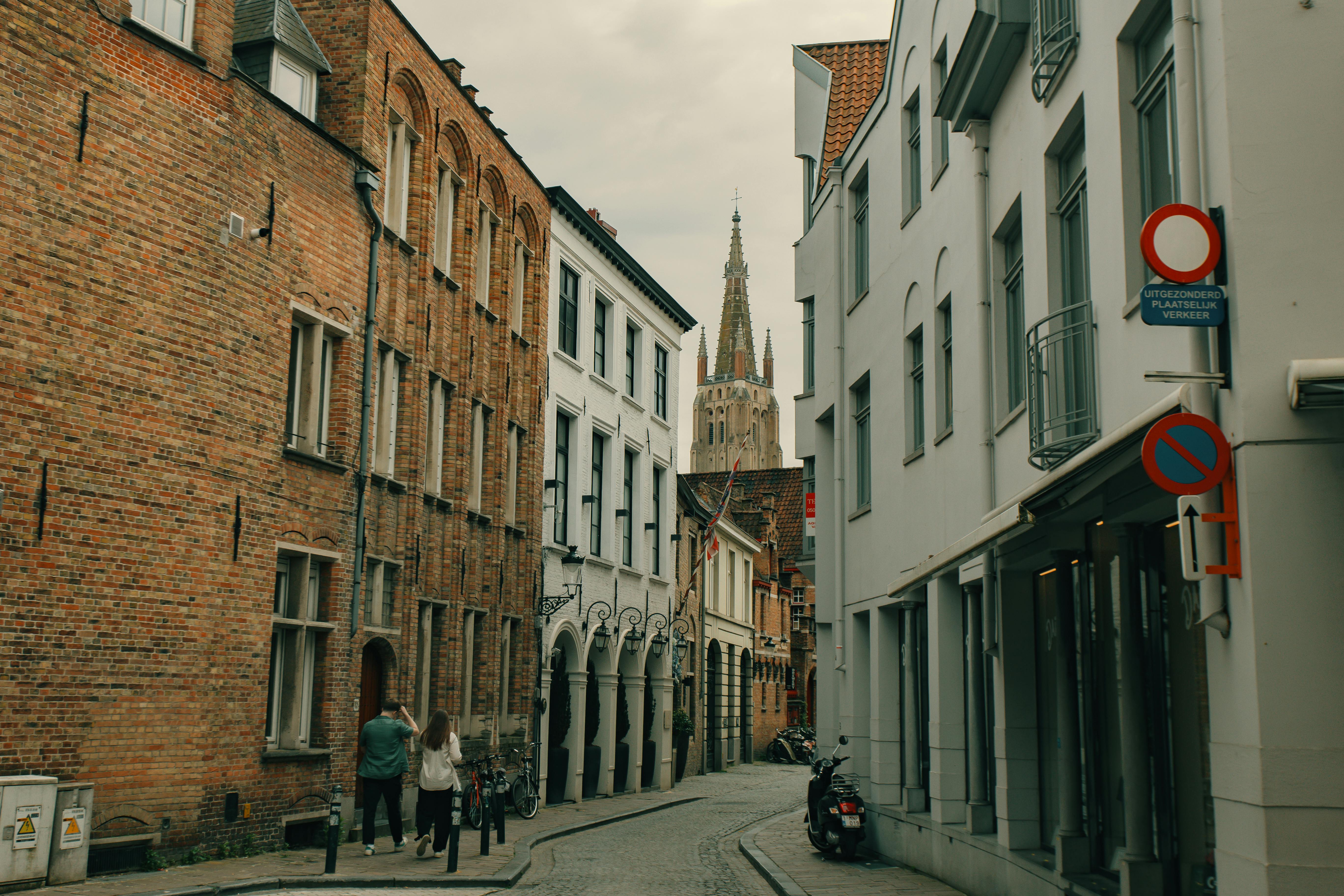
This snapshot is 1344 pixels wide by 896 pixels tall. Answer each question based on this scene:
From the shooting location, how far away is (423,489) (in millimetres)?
18500

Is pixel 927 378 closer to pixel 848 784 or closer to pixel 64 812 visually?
pixel 848 784

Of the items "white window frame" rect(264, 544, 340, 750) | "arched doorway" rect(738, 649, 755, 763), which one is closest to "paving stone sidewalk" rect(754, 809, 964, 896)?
"white window frame" rect(264, 544, 340, 750)

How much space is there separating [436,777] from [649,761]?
56.3ft

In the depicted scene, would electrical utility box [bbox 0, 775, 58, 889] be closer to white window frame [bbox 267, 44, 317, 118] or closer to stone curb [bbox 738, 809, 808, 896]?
stone curb [bbox 738, 809, 808, 896]

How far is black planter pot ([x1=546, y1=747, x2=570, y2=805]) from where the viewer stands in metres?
24.7

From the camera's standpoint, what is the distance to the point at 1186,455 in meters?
6.20

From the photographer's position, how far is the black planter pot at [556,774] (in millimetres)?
24719

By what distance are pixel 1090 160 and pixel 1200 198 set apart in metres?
2.17

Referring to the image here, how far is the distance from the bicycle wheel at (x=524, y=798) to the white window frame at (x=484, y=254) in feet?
26.2

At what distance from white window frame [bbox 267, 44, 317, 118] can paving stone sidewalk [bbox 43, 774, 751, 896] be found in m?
9.06

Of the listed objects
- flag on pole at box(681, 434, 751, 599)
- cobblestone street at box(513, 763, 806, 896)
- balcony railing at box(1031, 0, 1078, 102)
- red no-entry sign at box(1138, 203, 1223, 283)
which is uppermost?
balcony railing at box(1031, 0, 1078, 102)

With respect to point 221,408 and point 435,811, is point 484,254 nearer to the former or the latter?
point 221,408

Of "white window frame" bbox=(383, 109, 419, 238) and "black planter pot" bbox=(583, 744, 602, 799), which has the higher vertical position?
"white window frame" bbox=(383, 109, 419, 238)

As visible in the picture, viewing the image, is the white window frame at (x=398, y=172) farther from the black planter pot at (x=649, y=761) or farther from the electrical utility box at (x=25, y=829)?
the black planter pot at (x=649, y=761)
